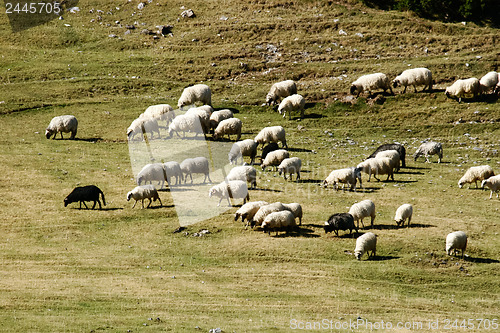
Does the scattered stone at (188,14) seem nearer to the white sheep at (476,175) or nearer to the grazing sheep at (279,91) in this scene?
the grazing sheep at (279,91)

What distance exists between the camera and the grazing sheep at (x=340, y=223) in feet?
73.3

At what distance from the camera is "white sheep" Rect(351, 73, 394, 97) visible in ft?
141

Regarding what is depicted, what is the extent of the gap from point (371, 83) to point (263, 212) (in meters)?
22.3

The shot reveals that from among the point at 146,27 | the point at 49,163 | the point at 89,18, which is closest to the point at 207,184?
the point at 49,163

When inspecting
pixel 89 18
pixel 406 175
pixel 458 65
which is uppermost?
pixel 89 18

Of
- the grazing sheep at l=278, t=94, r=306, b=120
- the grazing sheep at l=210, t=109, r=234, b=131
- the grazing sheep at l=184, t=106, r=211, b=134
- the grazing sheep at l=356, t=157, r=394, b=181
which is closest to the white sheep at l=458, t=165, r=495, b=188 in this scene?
the grazing sheep at l=356, t=157, r=394, b=181

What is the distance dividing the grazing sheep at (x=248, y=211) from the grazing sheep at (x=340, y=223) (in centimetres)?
290

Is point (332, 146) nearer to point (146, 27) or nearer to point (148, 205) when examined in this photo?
point (148, 205)

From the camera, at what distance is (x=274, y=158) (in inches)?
1231

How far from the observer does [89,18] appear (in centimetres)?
5803

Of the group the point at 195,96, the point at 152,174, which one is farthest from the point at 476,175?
the point at 195,96

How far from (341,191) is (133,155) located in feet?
39.9

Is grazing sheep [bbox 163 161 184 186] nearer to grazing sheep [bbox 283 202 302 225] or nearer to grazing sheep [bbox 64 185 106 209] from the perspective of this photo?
grazing sheep [bbox 64 185 106 209]

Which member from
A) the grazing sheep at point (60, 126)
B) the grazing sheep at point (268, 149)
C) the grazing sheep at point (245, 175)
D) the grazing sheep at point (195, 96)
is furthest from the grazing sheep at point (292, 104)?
the grazing sheep at point (245, 175)
